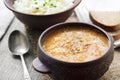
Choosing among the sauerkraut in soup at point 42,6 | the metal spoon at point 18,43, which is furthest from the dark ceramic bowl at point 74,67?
the sauerkraut in soup at point 42,6

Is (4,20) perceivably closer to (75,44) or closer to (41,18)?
(41,18)

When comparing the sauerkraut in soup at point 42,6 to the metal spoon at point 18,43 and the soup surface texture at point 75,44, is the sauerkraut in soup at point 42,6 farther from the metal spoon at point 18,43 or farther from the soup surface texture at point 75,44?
the soup surface texture at point 75,44

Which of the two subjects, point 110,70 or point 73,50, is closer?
point 73,50

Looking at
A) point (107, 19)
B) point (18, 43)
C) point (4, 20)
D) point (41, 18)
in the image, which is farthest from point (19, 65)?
point (107, 19)

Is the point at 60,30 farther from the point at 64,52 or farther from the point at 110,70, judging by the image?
the point at 110,70

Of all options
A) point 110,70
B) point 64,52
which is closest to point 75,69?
point 64,52

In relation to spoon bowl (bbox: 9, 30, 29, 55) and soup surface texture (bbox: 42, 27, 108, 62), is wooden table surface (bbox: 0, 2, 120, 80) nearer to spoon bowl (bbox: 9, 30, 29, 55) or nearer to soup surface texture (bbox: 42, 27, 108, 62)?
spoon bowl (bbox: 9, 30, 29, 55)
